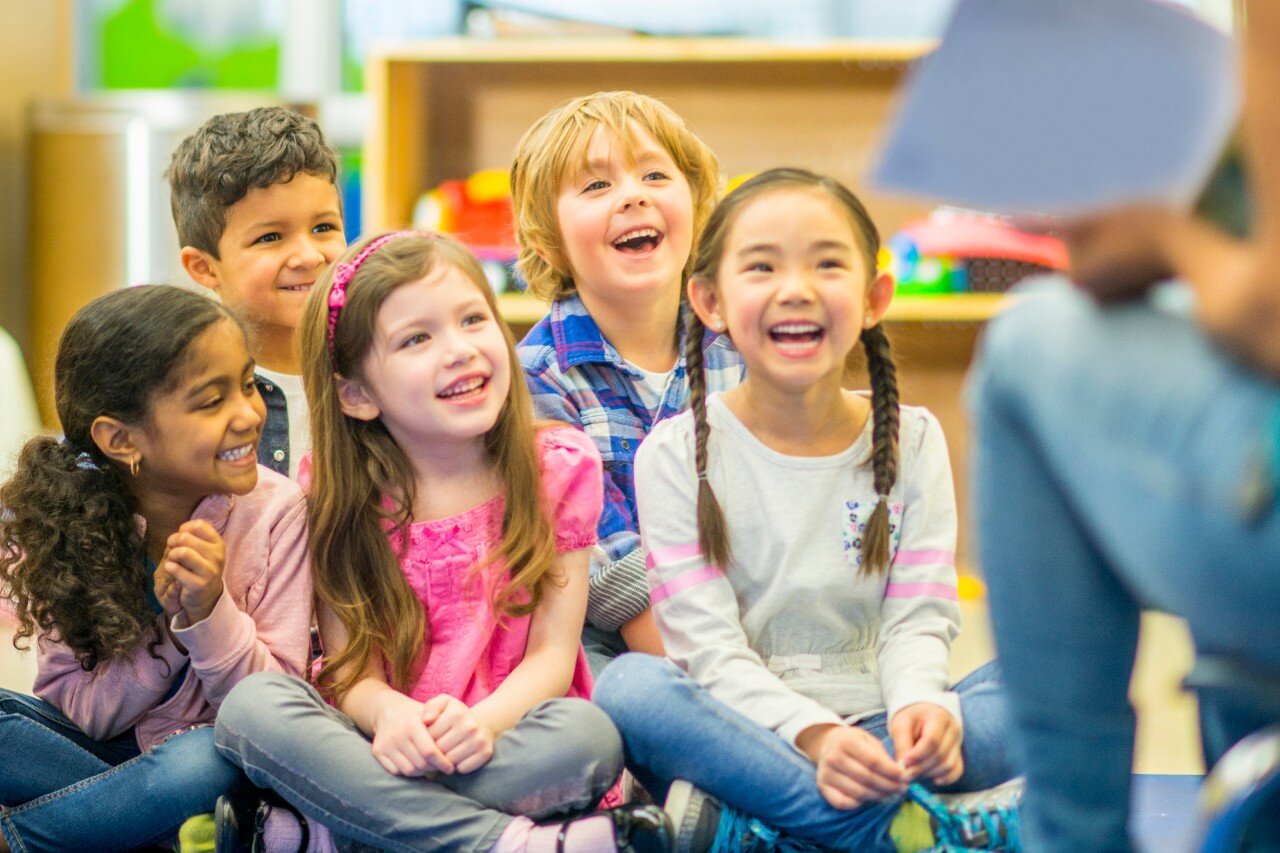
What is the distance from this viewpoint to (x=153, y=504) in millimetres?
1338

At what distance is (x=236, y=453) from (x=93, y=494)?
13 centimetres

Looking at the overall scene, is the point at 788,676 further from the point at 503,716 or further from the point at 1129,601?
the point at 1129,601

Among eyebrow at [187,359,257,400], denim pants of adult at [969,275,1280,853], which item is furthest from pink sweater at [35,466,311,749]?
denim pants of adult at [969,275,1280,853]

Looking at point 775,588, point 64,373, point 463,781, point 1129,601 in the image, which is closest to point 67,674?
point 64,373

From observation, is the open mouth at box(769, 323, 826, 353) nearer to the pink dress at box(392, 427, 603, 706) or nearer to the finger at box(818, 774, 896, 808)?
the pink dress at box(392, 427, 603, 706)

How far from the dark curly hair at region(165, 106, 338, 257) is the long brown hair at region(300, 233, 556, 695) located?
0.28 metres

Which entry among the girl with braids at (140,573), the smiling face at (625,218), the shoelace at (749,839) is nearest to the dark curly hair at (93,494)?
the girl with braids at (140,573)

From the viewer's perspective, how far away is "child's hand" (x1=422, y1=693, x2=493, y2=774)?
3.80 feet

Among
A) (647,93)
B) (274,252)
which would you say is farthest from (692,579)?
(647,93)

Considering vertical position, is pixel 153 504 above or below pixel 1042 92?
below

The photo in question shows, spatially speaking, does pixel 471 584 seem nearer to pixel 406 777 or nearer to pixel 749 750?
pixel 406 777

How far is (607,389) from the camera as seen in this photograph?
1565 millimetres

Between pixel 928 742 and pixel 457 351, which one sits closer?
pixel 928 742

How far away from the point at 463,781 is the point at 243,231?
717mm
